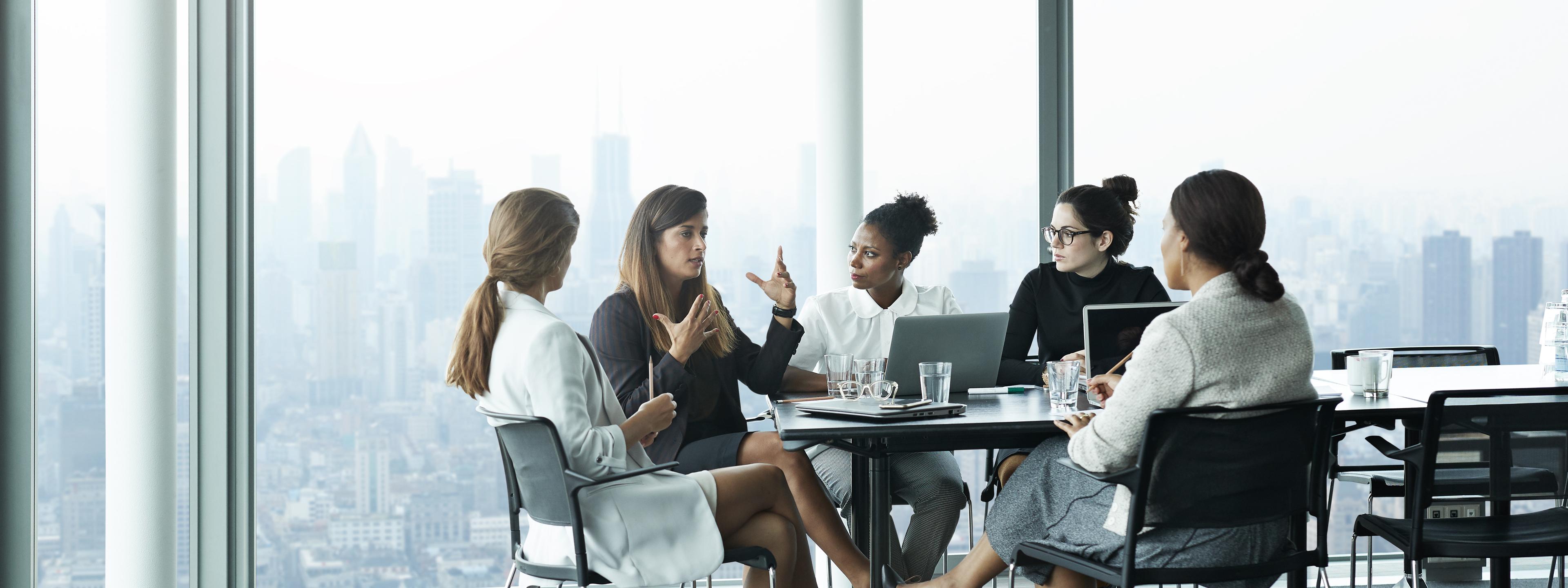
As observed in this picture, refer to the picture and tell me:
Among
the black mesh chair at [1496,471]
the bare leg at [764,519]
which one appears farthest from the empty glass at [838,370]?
the black mesh chair at [1496,471]

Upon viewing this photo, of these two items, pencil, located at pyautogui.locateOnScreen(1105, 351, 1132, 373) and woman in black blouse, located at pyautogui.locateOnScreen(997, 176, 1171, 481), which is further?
woman in black blouse, located at pyautogui.locateOnScreen(997, 176, 1171, 481)

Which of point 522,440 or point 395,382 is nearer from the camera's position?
point 522,440

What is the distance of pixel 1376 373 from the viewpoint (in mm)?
2549

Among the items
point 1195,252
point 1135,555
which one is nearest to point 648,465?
point 1135,555

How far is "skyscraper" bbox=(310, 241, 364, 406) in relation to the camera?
11.0ft

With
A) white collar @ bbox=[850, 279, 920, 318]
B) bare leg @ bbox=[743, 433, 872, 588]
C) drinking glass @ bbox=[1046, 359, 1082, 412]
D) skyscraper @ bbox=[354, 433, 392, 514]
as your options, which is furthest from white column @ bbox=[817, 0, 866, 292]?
skyscraper @ bbox=[354, 433, 392, 514]

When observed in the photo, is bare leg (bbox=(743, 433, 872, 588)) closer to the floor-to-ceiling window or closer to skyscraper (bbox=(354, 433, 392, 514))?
skyscraper (bbox=(354, 433, 392, 514))

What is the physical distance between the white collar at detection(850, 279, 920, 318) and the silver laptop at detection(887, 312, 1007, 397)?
0.57 meters

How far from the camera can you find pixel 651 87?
347 centimetres

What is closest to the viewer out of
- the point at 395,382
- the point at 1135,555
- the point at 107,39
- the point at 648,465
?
the point at 1135,555

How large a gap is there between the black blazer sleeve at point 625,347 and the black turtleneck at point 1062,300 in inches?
43.7

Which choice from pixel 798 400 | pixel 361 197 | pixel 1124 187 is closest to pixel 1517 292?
pixel 1124 187

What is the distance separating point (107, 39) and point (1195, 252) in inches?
116

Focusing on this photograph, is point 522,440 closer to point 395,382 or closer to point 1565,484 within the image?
point 395,382
